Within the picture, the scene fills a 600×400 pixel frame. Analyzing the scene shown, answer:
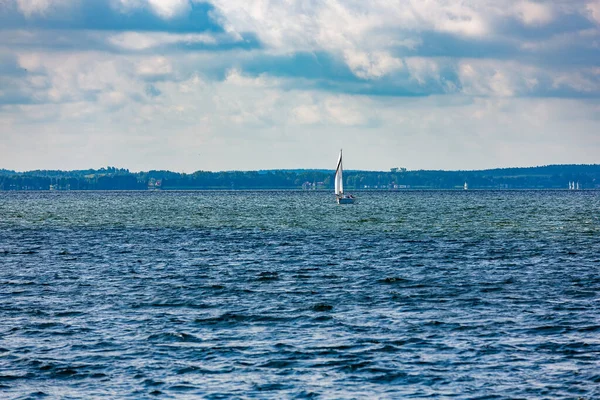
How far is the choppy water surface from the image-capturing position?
2805 cm

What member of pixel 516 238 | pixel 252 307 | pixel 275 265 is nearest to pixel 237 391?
pixel 252 307

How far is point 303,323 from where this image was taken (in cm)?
3738

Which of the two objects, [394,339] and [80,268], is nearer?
[394,339]

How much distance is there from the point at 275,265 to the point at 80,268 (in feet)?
42.7

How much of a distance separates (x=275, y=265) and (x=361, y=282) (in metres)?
11.7

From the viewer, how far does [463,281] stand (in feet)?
167

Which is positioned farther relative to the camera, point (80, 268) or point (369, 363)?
point (80, 268)

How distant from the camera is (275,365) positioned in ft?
98.5

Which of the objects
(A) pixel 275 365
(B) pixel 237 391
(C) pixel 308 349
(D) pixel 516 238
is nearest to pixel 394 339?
(C) pixel 308 349

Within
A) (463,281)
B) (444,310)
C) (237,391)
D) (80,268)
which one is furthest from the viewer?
(80,268)

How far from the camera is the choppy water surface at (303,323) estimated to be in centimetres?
2805

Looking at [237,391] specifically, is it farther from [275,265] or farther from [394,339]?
[275,265]

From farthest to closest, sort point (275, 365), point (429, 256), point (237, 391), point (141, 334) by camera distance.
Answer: point (429, 256), point (141, 334), point (275, 365), point (237, 391)

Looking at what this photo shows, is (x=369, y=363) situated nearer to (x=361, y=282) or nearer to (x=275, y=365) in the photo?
(x=275, y=365)
